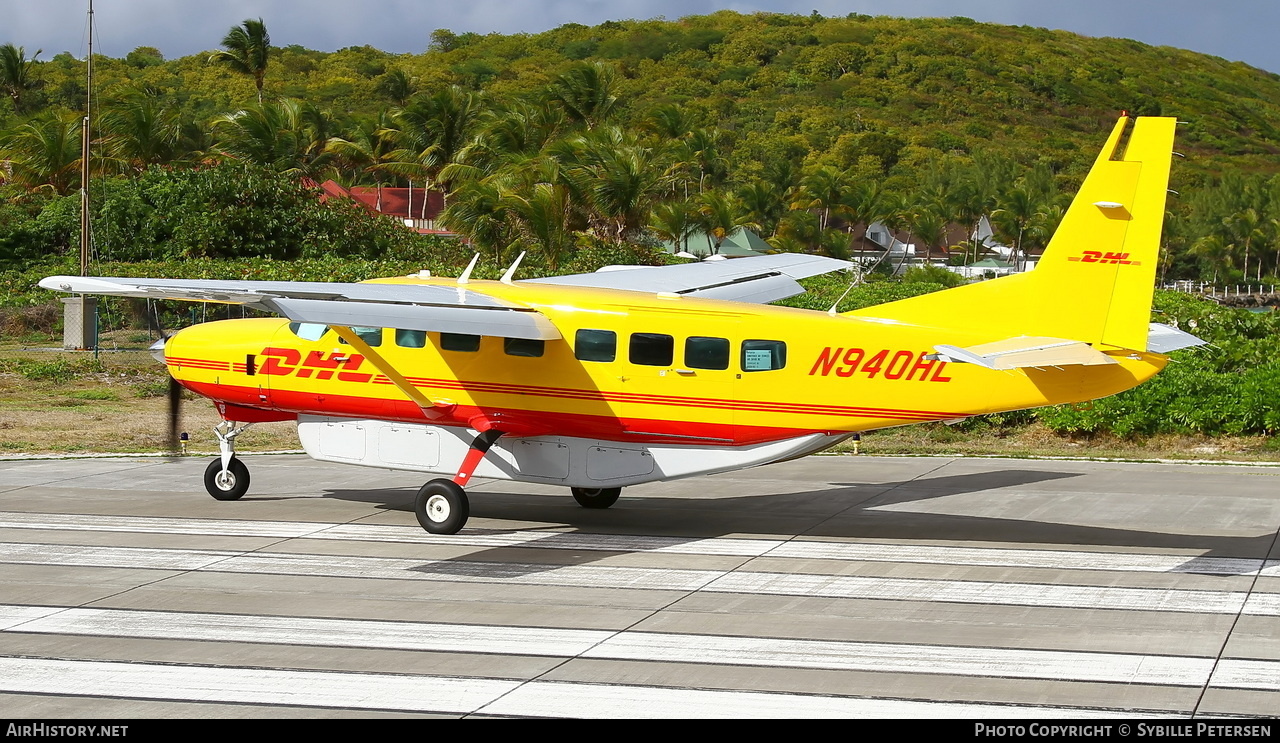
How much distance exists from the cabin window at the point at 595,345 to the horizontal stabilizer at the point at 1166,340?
5.60 m

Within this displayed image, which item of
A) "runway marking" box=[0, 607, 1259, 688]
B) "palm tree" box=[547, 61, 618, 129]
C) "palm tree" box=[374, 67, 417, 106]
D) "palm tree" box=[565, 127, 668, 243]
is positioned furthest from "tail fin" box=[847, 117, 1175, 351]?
"palm tree" box=[374, 67, 417, 106]

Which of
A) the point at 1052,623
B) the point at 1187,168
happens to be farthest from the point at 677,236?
the point at 1187,168

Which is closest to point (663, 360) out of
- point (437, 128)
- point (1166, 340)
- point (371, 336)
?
point (371, 336)

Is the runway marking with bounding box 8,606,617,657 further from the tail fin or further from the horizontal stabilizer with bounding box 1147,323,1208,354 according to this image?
the horizontal stabilizer with bounding box 1147,323,1208,354

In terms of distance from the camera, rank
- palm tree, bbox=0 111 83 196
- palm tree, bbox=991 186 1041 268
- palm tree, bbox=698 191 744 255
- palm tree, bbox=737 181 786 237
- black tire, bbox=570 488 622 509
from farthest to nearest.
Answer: palm tree, bbox=991 186 1041 268
palm tree, bbox=737 181 786 237
palm tree, bbox=698 191 744 255
palm tree, bbox=0 111 83 196
black tire, bbox=570 488 622 509

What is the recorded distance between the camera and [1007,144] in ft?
543

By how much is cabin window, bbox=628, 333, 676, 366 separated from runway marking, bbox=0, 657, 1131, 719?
18.7 feet

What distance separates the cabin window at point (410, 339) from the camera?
48.3 feet

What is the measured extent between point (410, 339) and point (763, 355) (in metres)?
4.11

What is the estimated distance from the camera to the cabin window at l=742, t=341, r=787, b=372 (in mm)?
13789

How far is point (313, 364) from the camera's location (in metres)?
15.4

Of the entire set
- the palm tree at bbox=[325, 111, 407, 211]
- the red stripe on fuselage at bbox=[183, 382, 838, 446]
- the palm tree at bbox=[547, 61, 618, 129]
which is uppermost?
the palm tree at bbox=[547, 61, 618, 129]

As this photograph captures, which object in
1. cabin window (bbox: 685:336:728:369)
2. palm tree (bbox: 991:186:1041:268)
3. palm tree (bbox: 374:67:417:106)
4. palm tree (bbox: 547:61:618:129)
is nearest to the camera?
cabin window (bbox: 685:336:728:369)
